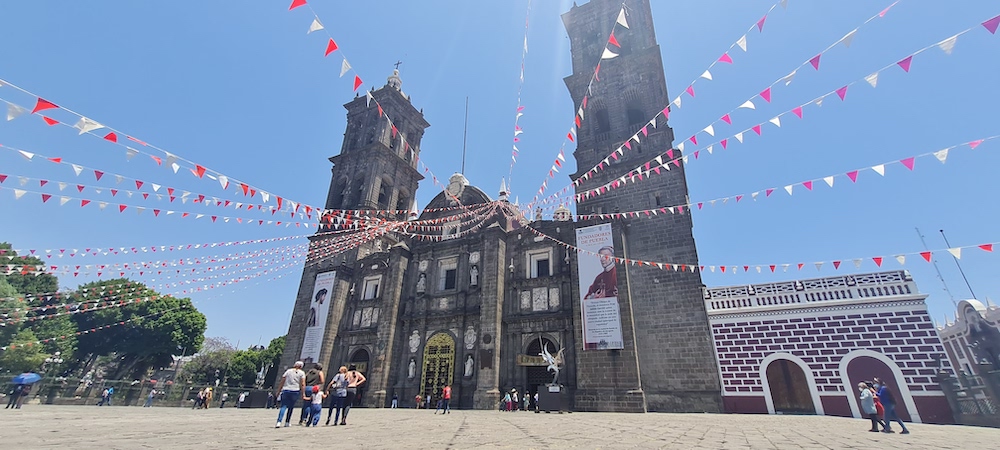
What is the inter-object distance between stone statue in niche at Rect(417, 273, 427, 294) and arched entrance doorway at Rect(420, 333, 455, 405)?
2.73 metres

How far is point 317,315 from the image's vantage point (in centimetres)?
2422

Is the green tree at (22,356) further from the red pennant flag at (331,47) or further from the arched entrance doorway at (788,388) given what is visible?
the arched entrance doorway at (788,388)

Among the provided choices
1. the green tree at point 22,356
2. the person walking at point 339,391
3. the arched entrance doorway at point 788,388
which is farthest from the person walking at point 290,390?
the green tree at point 22,356

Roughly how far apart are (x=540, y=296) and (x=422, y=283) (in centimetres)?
689

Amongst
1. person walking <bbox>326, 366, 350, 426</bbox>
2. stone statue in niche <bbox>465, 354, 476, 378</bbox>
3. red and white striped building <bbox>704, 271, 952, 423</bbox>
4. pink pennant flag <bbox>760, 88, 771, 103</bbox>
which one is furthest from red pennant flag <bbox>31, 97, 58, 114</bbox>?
red and white striped building <bbox>704, 271, 952, 423</bbox>

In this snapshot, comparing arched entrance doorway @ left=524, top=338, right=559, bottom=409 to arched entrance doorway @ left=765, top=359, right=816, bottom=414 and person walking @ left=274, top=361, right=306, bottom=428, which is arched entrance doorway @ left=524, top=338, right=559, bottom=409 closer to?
arched entrance doorway @ left=765, top=359, right=816, bottom=414

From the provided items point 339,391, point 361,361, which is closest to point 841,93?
point 339,391

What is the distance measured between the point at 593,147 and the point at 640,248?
647 centimetres

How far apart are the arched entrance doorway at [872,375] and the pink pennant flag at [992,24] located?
1270cm

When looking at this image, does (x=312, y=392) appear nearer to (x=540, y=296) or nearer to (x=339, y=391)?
(x=339, y=391)

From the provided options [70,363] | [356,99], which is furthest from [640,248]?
[70,363]

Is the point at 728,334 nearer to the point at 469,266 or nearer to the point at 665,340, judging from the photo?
the point at 665,340

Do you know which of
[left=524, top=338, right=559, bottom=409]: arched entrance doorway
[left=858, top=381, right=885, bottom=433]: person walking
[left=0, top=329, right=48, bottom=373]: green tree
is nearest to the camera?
[left=858, top=381, right=885, bottom=433]: person walking

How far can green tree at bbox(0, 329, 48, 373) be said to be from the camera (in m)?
25.2
